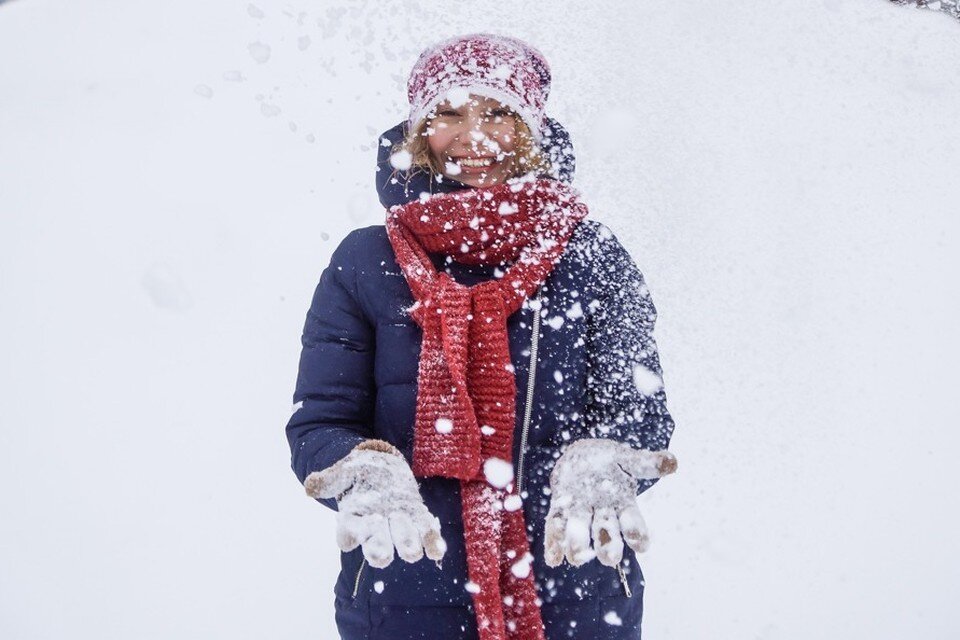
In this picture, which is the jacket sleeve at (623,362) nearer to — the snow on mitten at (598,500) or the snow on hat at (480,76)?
the snow on mitten at (598,500)

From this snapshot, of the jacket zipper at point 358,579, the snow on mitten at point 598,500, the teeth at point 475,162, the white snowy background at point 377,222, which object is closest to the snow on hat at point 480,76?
the teeth at point 475,162

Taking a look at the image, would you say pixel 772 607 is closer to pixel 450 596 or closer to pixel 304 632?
pixel 304 632

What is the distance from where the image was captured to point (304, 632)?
256cm

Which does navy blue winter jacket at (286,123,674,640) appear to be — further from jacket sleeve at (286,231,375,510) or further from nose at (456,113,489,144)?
nose at (456,113,489,144)

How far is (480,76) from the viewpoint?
155cm

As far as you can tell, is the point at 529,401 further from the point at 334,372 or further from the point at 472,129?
the point at 472,129

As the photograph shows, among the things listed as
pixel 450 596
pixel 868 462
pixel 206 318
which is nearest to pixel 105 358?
pixel 206 318

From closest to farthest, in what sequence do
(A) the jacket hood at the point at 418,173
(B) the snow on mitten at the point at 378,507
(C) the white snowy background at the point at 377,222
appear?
1. (B) the snow on mitten at the point at 378,507
2. (A) the jacket hood at the point at 418,173
3. (C) the white snowy background at the point at 377,222

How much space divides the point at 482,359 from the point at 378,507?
335mm

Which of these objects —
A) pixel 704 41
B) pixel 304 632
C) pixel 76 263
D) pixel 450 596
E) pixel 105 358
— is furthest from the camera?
pixel 704 41

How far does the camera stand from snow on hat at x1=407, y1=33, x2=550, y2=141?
1.55 meters

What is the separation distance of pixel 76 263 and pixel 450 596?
2.74 meters

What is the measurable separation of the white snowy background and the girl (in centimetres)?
155

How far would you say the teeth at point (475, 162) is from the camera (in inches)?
60.1
